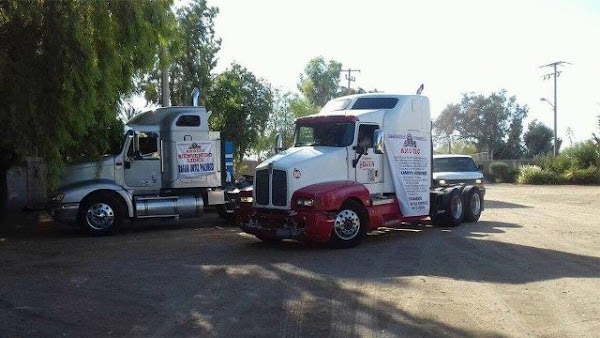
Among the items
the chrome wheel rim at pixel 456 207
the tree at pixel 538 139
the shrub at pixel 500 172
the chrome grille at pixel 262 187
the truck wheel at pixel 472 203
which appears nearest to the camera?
the chrome grille at pixel 262 187

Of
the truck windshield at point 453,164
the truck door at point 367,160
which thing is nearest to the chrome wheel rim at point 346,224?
the truck door at point 367,160

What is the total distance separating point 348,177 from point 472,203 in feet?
18.7

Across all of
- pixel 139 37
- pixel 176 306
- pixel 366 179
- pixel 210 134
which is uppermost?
pixel 139 37

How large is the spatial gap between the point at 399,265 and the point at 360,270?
857mm

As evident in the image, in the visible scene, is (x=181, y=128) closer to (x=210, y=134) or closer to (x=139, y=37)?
(x=210, y=134)

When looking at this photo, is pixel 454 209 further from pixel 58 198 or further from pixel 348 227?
pixel 58 198

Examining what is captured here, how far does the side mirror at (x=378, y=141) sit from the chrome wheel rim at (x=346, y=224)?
160cm

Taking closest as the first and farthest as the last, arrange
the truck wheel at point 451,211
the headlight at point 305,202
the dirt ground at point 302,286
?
the dirt ground at point 302,286
the headlight at point 305,202
the truck wheel at point 451,211

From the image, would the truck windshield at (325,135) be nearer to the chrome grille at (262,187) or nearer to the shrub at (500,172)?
the chrome grille at (262,187)

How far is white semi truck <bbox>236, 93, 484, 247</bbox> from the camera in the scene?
12031mm

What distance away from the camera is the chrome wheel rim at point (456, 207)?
16.2 meters

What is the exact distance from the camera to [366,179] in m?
13.3

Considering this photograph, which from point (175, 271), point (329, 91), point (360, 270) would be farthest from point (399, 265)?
point (329, 91)

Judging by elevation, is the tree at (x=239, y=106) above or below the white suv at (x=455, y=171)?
above
